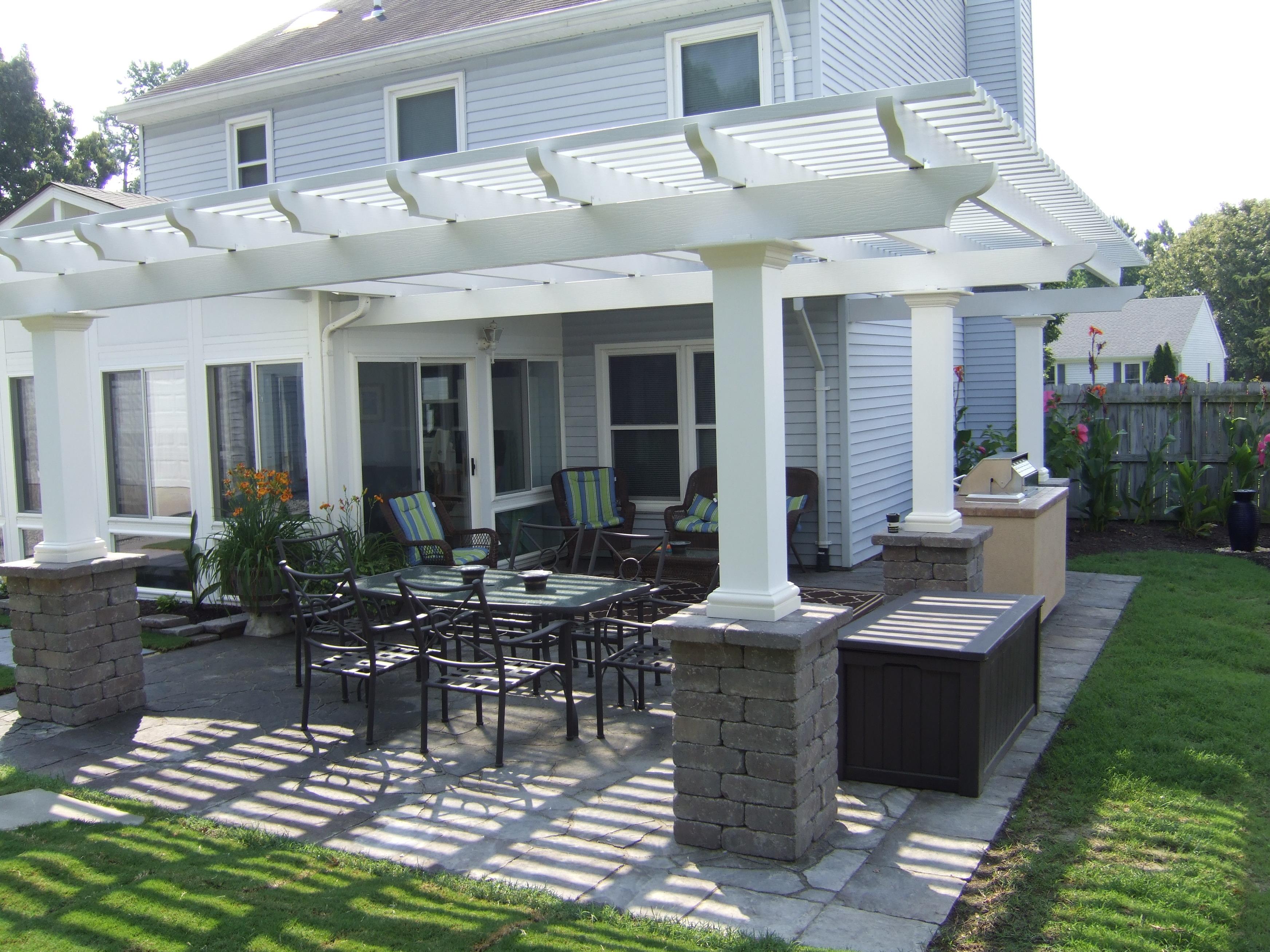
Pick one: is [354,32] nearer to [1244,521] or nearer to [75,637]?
[75,637]

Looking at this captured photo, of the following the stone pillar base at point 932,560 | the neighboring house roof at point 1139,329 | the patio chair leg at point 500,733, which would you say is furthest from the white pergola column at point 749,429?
the neighboring house roof at point 1139,329

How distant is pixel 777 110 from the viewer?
3709mm

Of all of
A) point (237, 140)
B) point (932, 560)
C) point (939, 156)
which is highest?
point (237, 140)

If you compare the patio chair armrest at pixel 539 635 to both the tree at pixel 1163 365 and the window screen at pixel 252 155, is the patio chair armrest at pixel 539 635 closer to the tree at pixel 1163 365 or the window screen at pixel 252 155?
the window screen at pixel 252 155

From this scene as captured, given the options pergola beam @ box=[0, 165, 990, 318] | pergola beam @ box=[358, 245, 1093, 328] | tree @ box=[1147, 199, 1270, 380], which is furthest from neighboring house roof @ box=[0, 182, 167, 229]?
tree @ box=[1147, 199, 1270, 380]

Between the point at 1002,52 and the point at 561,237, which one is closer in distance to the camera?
the point at 561,237

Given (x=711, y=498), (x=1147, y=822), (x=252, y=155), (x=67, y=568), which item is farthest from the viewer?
(x=252, y=155)

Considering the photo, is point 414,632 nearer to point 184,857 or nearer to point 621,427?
point 184,857

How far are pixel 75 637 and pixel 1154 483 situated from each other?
36.3 feet

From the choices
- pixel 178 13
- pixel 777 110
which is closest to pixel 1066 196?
pixel 777 110

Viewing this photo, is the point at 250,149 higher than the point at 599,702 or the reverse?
higher

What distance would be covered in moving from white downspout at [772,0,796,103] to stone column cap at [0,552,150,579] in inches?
235

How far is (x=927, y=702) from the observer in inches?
182

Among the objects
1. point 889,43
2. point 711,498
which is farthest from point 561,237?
point 889,43
